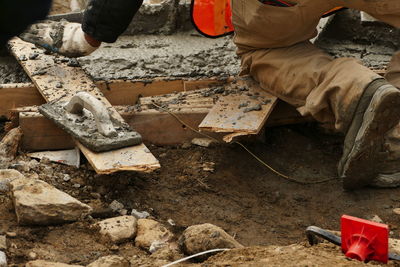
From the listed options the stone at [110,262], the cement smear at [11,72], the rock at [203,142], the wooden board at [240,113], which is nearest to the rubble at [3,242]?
the stone at [110,262]

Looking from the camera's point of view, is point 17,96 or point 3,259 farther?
point 17,96

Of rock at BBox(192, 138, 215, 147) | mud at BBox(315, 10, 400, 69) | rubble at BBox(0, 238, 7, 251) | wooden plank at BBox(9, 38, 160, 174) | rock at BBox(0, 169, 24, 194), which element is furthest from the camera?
mud at BBox(315, 10, 400, 69)

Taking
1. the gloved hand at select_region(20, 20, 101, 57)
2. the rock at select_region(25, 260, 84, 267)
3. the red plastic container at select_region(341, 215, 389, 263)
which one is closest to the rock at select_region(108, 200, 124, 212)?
the rock at select_region(25, 260, 84, 267)

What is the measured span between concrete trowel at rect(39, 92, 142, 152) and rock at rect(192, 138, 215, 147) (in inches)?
17.9

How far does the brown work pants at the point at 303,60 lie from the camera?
3514 millimetres

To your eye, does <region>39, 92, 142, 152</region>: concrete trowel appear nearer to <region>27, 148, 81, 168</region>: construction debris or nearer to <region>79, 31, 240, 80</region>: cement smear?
<region>27, 148, 81, 168</region>: construction debris

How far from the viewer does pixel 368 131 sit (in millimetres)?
3311

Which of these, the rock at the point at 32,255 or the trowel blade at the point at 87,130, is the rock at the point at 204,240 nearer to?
the rock at the point at 32,255

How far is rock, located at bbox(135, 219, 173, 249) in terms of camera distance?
119 inches

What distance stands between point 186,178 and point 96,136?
1.64ft

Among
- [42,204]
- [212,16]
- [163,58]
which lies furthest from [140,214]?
[163,58]

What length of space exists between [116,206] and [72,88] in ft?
3.34

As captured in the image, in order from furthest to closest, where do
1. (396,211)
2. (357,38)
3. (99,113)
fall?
(357,38) < (99,113) < (396,211)

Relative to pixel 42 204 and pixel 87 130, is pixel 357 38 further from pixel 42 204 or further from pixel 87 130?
pixel 42 204
